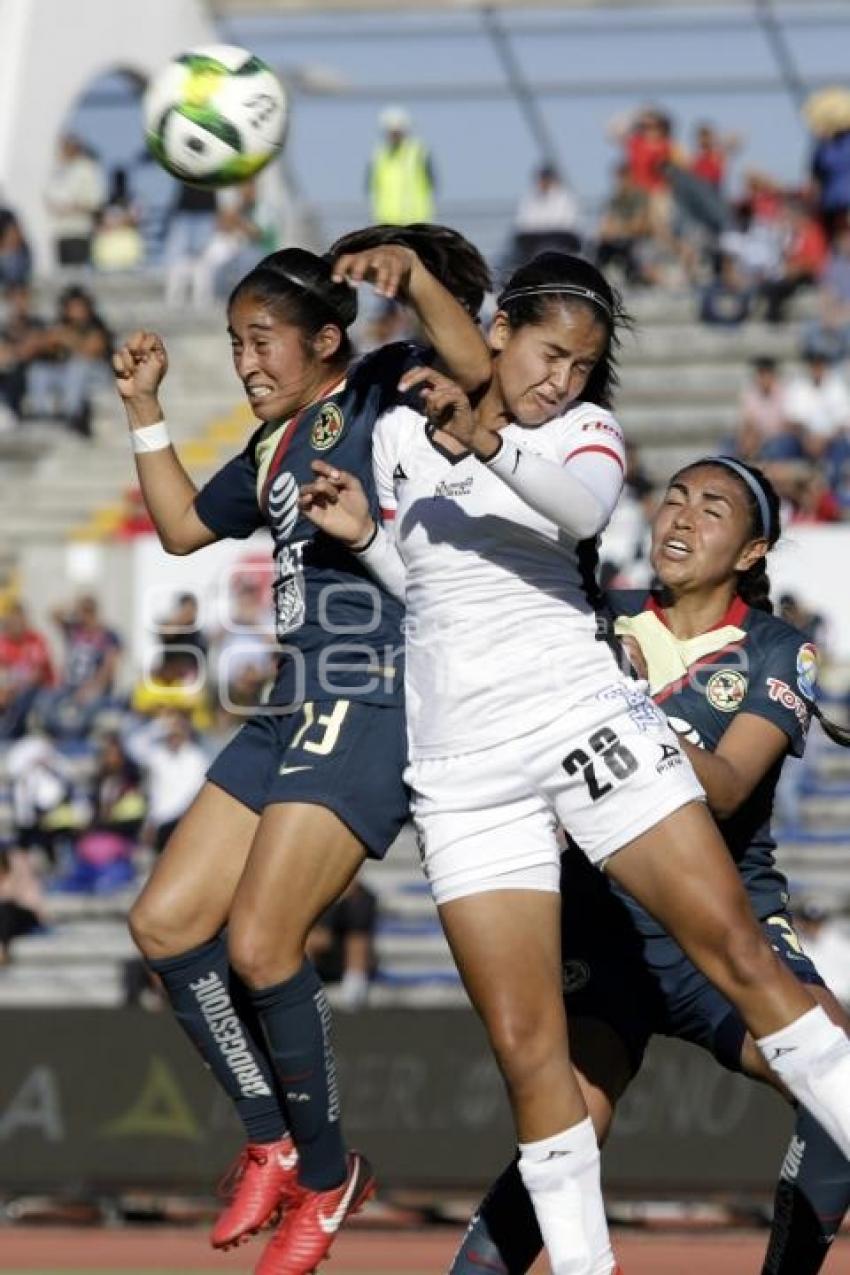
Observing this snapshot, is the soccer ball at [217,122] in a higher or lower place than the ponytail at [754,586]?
higher

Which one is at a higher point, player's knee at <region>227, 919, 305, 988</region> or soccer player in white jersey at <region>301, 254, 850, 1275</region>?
soccer player in white jersey at <region>301, 254, 850, 1275</region>

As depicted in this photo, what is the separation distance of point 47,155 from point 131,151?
5.58ft

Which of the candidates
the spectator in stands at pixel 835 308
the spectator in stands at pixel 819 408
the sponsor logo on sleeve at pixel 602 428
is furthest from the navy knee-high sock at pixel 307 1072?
the spectator in stands at pixel 835 308

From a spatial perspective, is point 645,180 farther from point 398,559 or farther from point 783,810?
point 398,559

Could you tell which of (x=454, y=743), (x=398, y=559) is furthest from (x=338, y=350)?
(x=454, y=743)

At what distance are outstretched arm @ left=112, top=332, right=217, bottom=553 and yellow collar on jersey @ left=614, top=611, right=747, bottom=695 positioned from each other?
1.11 m

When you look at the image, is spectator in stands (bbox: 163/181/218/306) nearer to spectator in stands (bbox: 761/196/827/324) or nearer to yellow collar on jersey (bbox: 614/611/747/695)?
spectator in stands (bbox: 761/196/827/324)

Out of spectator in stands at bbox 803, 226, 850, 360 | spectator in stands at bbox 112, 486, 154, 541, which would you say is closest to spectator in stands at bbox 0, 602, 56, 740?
spectator in stands at bbox 112, 486, 154, 541

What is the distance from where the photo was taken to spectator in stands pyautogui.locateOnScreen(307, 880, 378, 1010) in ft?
45.6

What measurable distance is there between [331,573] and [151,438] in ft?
2.09

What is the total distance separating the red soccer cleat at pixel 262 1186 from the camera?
248 inches

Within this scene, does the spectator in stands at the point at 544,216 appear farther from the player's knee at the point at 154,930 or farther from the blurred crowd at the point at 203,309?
the player's knee at the point at 154,930

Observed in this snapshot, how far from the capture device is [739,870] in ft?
20.5

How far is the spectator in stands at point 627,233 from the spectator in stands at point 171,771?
6.60 m
